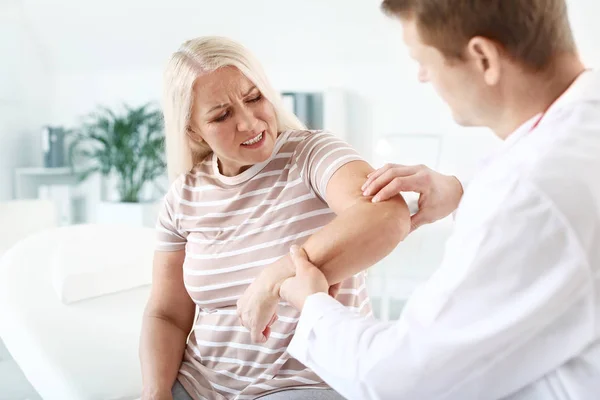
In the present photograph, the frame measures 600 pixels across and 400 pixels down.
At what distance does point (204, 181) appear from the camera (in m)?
1.49

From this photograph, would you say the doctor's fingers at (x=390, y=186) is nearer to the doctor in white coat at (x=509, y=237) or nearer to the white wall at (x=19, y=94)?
the doctor in white coat at (x=509, y=237)

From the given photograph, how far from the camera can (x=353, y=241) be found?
1.14m

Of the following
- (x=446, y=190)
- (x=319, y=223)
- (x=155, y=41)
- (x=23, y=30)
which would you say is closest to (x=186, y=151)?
(x=319, y=223)

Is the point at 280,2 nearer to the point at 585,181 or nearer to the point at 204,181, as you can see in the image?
the point at 204,181

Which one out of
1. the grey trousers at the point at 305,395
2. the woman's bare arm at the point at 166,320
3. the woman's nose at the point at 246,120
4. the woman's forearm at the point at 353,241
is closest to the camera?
the woman's forearm at the point at 353,241

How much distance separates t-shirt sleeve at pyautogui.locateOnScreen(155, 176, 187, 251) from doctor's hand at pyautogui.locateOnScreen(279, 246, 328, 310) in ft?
1.58

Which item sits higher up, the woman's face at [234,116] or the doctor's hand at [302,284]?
the woman's face at [234,116]

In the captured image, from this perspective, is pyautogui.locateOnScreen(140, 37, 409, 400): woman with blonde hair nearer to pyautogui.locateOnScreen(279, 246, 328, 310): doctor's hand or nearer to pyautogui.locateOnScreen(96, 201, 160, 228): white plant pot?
pyautogui.locateOnScreen(279, 246, 328, 310): doctor's hand

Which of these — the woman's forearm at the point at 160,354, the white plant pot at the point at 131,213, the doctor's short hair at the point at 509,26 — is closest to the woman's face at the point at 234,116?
the woman's forearm at the point at 160,354

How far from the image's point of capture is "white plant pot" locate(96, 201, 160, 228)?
498 centimetres

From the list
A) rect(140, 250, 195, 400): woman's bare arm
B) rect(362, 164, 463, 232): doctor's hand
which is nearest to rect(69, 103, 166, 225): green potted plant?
rect(140, 250, 195, 400): woman's bare arm

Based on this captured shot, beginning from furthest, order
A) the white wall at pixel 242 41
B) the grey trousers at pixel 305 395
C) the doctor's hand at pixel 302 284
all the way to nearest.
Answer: the white wall at pixel 242 41 → the grey trousers at pixel 305 395 → the doctor's hand at pixel 302 284

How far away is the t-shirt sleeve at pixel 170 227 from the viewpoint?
1519 millimetres

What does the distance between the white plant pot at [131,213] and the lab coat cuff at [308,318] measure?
4167mm
